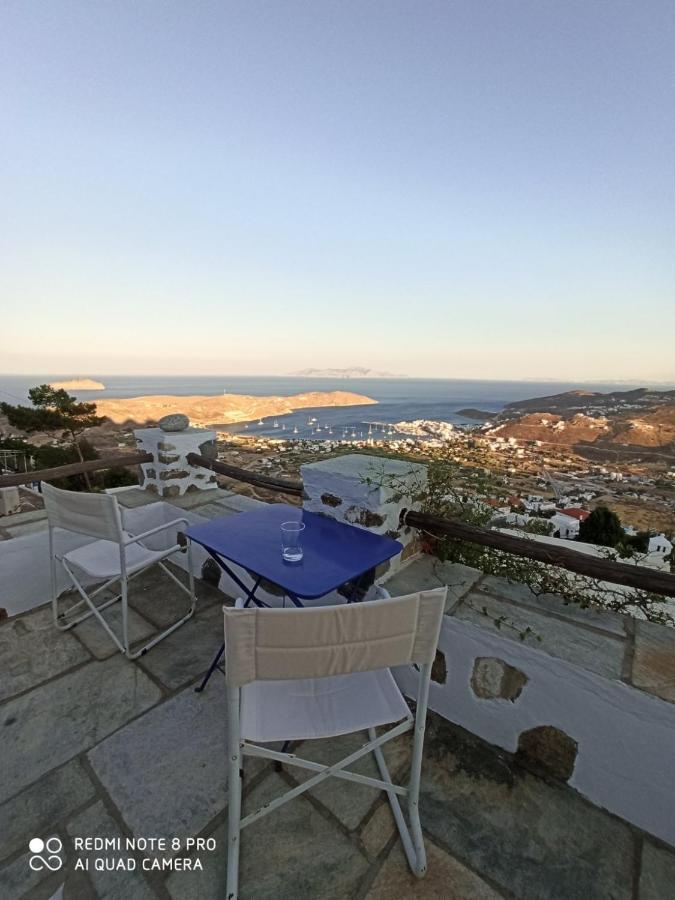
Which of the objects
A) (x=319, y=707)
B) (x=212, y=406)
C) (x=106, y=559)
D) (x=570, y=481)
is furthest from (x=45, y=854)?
(x=212, y=406)

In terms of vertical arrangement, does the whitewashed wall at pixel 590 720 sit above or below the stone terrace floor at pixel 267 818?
above

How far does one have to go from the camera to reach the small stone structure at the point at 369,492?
1.94 m

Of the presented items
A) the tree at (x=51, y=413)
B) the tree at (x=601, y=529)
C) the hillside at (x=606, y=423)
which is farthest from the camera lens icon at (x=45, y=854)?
the hillside at (x=606, y=423)

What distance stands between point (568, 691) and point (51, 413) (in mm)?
18976

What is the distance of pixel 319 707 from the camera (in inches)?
47.4

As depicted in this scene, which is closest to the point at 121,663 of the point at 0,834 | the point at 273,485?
the point at 0,834

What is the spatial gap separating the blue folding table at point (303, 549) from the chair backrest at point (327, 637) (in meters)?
0.30

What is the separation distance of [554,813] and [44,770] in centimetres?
203

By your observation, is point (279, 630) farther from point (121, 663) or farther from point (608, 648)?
point (121, 663)

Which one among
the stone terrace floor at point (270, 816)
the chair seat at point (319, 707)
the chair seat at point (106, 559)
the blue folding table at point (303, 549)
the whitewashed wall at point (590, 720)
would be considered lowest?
the stone terrace floor at point (270, 816)

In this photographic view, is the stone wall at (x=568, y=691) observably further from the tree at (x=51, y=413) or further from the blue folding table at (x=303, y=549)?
the tree at (x=51, y=413)

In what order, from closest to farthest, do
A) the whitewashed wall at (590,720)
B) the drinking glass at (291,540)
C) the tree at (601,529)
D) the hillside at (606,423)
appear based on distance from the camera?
the whitewashed wall at (590,720) < the drinking glass at (291,540) < the tree at (601,529) < the hillside at (606,423)

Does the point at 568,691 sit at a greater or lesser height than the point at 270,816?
greater

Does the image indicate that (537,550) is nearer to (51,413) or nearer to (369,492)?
(369,492)
